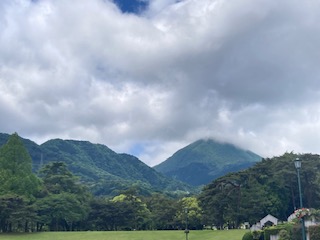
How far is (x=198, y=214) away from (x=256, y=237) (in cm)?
3181

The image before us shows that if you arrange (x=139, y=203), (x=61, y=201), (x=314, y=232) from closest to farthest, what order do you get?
(x=314, y=232) → (x=61, y=201) → (x=139, y=203)

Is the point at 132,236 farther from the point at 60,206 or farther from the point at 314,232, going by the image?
the point at 314,232

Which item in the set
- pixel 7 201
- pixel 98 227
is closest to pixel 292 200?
pixel 98 227

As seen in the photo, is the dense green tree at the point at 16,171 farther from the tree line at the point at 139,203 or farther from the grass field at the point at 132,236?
the grass field at the point at 132,236

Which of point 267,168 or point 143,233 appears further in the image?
point 267,168

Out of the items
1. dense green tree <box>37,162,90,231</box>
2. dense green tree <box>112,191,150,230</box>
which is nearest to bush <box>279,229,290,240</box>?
dense green tree <box>37,162,90,231</box>

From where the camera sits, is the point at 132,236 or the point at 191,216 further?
the point at 191,216

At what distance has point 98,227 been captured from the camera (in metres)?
73.9

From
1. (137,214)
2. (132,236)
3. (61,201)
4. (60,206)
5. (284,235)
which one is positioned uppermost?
(61,201)

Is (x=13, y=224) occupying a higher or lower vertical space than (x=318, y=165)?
lower

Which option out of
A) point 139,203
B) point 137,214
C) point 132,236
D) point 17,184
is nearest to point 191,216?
point 137,214

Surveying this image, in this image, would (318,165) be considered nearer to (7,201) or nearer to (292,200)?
(292,200)

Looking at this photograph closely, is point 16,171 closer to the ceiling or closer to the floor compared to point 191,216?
closer to the ceiling

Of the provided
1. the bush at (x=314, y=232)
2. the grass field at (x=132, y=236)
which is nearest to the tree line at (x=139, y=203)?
the grass field at (x=132, y=236)
